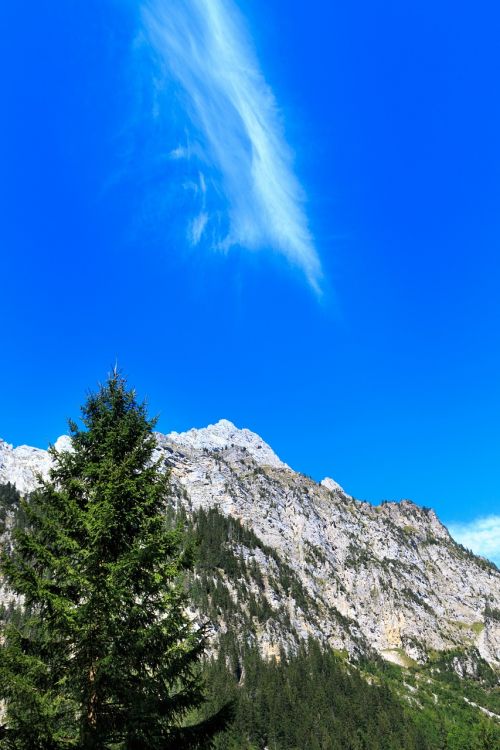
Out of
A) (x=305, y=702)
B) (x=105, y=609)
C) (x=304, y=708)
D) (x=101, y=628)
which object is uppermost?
(x=105, y=609)

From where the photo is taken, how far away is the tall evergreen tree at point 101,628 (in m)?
11.1

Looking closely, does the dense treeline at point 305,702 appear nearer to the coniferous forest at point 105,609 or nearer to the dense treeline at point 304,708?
the dense treeline at point 304,708

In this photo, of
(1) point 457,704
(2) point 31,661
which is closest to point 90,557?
(2) point 31,661

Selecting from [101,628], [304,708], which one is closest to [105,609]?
[101,628]

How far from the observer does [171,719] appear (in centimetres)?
1222

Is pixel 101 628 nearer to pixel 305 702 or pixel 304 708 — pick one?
pixel 304 708

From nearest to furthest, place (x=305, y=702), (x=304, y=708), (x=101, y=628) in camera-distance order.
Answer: (x=101, y=628)
(x=304, y=708)
(x=305, y=702)

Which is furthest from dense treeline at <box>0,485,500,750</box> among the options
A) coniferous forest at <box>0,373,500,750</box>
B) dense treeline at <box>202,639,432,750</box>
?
coniferous forest at <box>0,373,500,750</box>

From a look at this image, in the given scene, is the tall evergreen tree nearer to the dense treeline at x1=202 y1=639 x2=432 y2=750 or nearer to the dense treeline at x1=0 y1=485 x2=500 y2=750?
the dense treeline at x1=0 y1=485 x2=500 y2=750

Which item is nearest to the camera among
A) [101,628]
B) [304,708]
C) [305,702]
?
[101,628]

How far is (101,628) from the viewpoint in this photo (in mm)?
11719

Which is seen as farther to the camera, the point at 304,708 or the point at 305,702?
the point at 305,702

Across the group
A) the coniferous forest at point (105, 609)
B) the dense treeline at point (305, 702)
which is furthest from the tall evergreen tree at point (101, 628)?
the dense treeline at point (305, 702)

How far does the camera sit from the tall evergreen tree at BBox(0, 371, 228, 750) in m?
11.1
